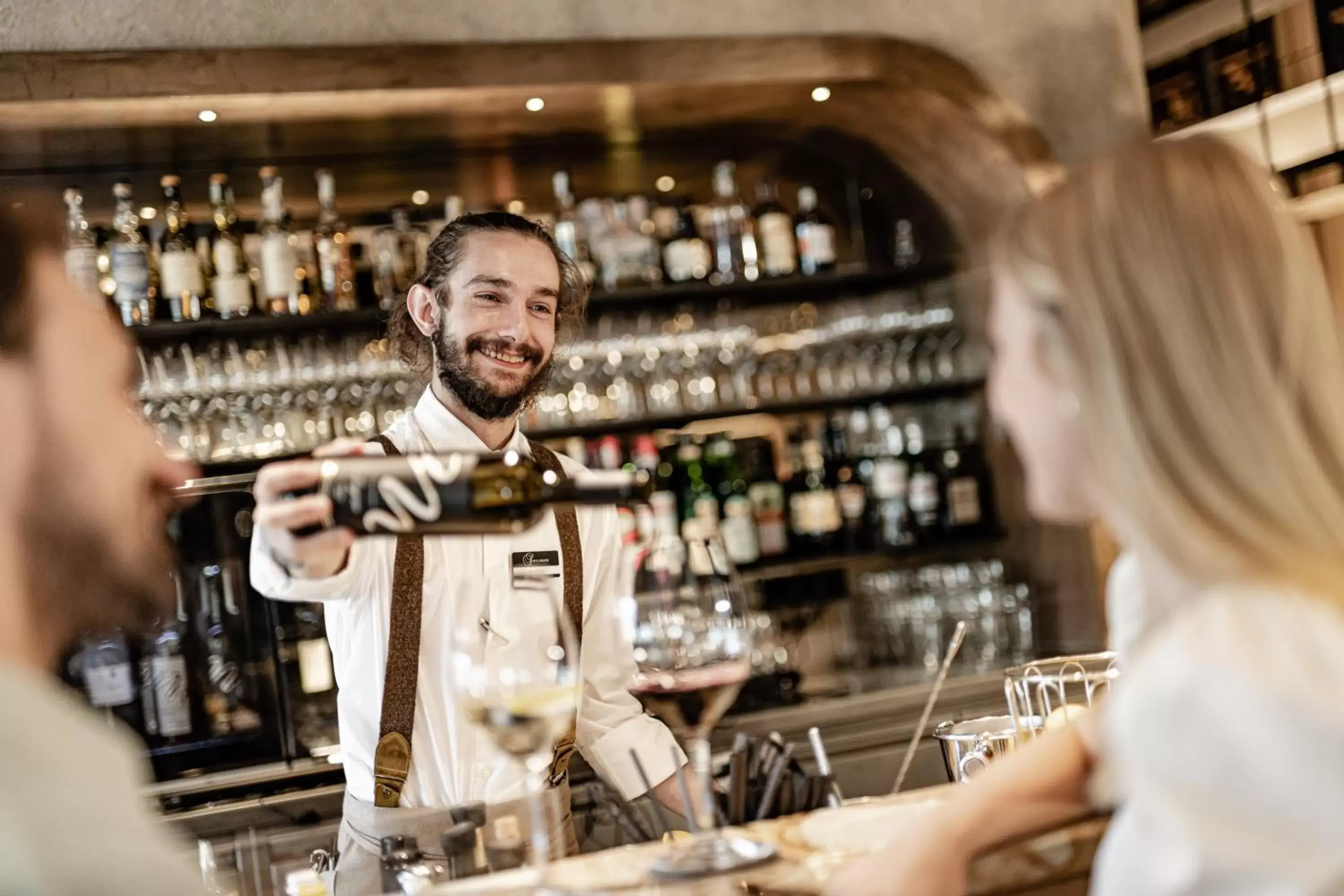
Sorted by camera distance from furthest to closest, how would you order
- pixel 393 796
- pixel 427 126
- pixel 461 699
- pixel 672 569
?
pixel 427 126, pixel 393 796, pixel 672 569, pixel 461 699

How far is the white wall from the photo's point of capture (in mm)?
3309

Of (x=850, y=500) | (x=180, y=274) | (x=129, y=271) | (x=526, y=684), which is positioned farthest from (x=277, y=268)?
(x=526, y=684)

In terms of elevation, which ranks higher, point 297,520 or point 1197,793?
point 297,520

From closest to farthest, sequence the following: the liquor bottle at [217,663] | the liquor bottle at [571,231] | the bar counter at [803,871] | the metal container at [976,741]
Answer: the bar counter at [803,871] → the metal container at [976,741] → the liquor bottle at [217,663] → the liquor bottle at [571,231]

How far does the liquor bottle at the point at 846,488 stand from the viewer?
4.16 metres

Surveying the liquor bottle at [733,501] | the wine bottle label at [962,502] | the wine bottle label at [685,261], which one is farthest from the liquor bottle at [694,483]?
the wine bottle label at [962,502]

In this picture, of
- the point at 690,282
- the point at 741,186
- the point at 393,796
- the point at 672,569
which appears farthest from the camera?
the point at 741,186

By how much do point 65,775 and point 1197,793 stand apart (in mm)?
613

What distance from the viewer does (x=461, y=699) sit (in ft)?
3.63

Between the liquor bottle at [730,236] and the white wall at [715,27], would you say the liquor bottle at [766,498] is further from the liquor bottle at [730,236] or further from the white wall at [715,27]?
the white wall at [715,27]

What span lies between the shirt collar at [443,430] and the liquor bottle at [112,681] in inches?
54.1

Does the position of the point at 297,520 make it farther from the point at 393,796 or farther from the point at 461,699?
the point at 393,796

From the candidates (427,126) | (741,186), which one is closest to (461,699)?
(427,126)

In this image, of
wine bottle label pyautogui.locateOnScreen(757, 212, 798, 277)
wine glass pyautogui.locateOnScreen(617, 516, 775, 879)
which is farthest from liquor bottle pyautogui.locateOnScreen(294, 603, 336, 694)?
wine glass pyautogui.locateOnScreen(617, 516, 775, 879)
